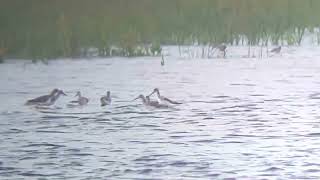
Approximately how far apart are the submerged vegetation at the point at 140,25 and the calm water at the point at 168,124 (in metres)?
1.68

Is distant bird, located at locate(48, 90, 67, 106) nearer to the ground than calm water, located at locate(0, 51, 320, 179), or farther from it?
farther from it

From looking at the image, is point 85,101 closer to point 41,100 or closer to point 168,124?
point 41,100

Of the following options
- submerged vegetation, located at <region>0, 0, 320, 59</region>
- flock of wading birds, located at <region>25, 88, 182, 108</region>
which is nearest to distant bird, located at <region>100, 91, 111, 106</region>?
flock of wading birds, located at <region>25, 88, 182, 108</region>

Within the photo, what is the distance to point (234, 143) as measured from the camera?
8.46 m

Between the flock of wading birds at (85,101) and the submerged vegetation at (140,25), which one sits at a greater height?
the submerged vegetation at (140,25)

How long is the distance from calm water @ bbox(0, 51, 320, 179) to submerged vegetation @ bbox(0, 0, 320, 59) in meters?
1.68

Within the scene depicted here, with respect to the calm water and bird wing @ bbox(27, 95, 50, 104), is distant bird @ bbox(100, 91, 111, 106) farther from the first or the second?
bird wing @ bbox(27, 95, 50, 104)

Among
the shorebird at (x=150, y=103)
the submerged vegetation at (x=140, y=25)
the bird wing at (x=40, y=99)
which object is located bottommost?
the shorebird at (x=150, y=103)

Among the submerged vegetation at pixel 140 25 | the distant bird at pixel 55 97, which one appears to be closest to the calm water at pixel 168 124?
the distant bird at pixel 55 97

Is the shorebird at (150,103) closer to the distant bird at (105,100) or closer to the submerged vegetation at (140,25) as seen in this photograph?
the distant bird at (105,100)

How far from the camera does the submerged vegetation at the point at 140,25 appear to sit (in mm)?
17016

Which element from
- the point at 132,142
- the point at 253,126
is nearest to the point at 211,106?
the point at 253,126

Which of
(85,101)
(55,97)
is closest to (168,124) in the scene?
(85,101)

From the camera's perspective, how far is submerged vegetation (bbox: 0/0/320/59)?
1702 centimetres
